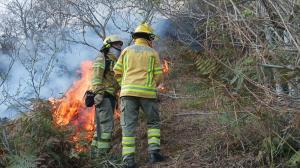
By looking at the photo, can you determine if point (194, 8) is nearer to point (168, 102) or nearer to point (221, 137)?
point (221, 137)

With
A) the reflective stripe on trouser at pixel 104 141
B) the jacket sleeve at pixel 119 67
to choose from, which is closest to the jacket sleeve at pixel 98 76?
the jacket sleeve at pixel 119 67

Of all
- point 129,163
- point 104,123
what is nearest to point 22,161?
point 129,163

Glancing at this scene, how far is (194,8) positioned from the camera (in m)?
6.58

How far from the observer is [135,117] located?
275 inches

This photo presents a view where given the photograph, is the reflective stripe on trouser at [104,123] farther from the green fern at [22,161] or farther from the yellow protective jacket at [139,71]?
the green fern at [22,161]

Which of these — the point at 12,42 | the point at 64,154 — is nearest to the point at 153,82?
the point at 64,154

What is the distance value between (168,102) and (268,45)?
21.5ft

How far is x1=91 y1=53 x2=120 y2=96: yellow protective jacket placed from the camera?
762 centimetres

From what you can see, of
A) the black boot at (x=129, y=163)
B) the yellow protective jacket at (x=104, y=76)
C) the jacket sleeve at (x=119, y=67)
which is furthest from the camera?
the yellow protective jacket at (x=104, y=76)

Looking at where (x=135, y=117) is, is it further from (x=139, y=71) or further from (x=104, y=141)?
(x=104, y=141)

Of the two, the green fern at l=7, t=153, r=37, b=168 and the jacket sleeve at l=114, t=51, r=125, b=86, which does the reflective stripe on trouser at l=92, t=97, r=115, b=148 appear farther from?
the green fern at l=7, t=153, r=37, b=168

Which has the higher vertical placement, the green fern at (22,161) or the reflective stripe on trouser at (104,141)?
the reflective stripe on trouser at (104,141)

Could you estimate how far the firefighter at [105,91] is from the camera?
751cm

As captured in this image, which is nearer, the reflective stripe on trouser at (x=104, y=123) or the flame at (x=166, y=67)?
the reflective stripe on trouser at (x=104, y=123)
